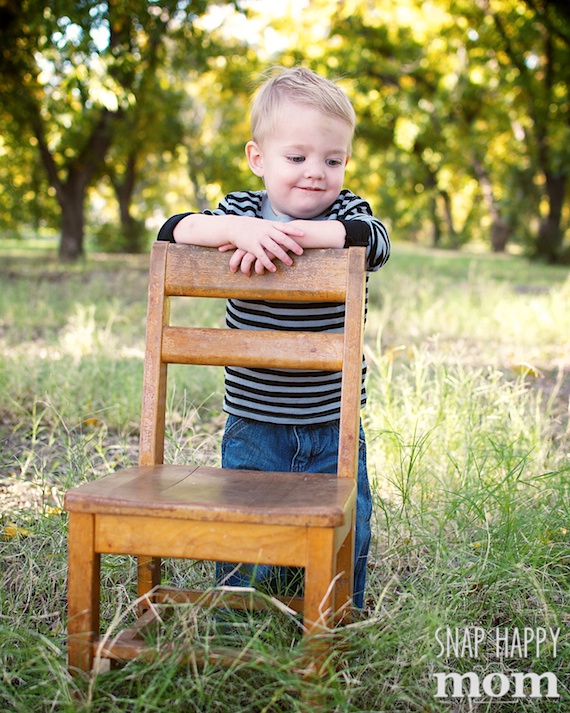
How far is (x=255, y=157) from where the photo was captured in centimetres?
209

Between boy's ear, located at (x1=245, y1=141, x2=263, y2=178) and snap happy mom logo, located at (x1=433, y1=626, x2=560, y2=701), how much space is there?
1.28 metres

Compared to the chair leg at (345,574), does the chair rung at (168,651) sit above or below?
below

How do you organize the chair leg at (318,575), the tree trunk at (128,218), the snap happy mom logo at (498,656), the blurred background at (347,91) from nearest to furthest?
the chair leg at (318,575) < the snap happy mom logo at (498,656) < the blurred background at (347,91) < the tree trunk at (128,218)

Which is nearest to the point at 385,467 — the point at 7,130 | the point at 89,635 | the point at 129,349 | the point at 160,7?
the point at 89,635

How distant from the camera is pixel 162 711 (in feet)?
4.82

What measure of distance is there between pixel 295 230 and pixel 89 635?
0.99 m

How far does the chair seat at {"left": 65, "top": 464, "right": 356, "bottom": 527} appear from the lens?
1450 millimetres

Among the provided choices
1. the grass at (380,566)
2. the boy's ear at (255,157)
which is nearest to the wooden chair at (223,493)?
the grass at (380,566)

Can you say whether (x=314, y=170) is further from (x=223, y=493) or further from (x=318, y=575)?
(x=318, y=575)

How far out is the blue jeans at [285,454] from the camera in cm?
203

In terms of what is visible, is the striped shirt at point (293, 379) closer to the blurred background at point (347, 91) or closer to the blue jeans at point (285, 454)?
the blue jeans at point (285, 454)

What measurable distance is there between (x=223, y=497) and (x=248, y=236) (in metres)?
0.62

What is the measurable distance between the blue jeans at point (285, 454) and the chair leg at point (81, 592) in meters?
0.51

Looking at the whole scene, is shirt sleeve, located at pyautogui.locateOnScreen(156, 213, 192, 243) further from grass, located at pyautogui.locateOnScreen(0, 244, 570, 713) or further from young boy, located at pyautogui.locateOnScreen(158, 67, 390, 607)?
grass, located at pyautogui.locateOnScreen(0, 244, 570, 713)
